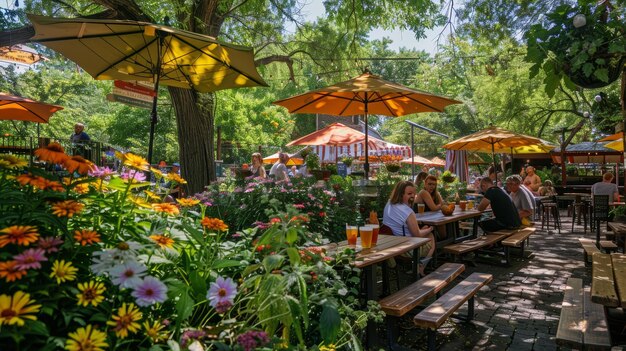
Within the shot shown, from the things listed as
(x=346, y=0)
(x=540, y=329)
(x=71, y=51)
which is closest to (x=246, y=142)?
(x=346, y=0)

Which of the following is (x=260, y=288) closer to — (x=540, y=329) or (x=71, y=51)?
(x=540, y=329)

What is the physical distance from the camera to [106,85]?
21.5 metres

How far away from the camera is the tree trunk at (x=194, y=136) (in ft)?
24.6

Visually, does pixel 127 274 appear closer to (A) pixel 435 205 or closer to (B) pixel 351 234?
(B) pixel 351 234

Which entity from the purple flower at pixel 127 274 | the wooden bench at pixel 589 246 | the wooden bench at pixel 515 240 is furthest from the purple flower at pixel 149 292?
the wooden bench at pixel 515 240

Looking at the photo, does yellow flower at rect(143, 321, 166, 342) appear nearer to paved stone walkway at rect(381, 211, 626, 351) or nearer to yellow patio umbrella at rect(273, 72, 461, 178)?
paved stone walkway at rect(381, 211, 626, 351)

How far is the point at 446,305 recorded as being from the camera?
3.42m

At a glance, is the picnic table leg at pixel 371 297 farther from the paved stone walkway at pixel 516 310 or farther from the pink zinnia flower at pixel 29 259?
the pink zinnia flower at pixel 29 259

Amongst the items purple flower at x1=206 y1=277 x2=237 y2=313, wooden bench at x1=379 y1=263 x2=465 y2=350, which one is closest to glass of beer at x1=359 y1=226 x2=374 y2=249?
wooden bench at x1=379 y1=263 x2=465 y2=350

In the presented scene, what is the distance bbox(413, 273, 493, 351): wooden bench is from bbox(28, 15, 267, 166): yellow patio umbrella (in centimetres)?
279

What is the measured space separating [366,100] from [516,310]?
4.05 m

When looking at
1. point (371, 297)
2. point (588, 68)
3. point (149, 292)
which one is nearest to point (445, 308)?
point (371, 297)

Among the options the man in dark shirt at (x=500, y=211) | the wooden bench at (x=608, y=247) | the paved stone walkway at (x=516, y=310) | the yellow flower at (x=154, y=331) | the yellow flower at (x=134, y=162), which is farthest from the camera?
the man in dark shirt at (x=500, y=211)

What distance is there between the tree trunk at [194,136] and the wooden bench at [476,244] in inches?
163
